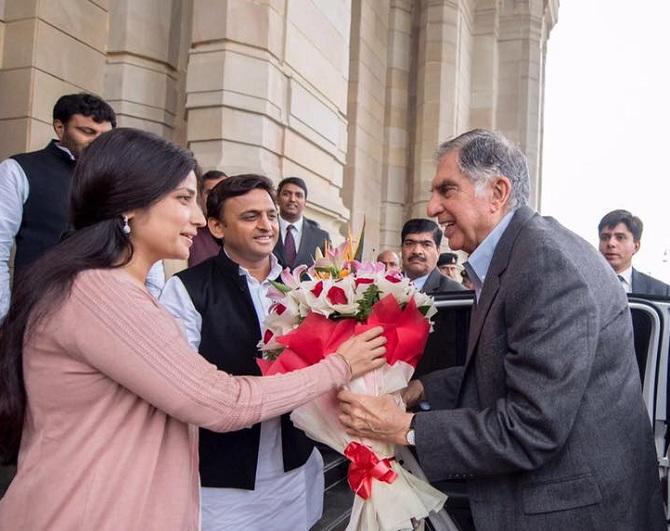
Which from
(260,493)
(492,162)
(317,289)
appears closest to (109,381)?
(317,289)

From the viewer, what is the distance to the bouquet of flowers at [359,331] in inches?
81.4

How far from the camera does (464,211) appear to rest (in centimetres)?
208

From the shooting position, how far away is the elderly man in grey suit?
1741 mm

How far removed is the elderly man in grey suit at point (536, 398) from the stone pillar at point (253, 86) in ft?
14.2

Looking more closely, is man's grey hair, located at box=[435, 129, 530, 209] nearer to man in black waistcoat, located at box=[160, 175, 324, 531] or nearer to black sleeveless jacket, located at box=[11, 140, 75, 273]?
man in black waistcoat, located at box=[160, 175, 324, 531]

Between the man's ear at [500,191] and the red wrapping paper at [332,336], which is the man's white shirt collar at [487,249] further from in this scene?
the red wrapping paper at [332,336]

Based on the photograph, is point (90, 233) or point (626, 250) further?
point (626, 250)

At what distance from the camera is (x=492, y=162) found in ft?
6.76

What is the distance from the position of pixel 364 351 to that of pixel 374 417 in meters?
0.21

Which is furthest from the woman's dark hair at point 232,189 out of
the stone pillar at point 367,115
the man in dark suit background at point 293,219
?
the stone pillar at point 367,115

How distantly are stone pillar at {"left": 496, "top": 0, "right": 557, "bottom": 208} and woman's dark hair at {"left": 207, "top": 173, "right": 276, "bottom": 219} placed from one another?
14.9 meters

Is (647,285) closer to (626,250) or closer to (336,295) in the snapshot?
(626,250)

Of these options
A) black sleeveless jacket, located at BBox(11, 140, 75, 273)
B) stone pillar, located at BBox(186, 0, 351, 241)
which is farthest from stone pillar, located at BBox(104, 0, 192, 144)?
black sleeveless jacket, located at BBox(11, 140, 75, 273)

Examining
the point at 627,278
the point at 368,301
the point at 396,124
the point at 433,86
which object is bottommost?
the point at 368,301
